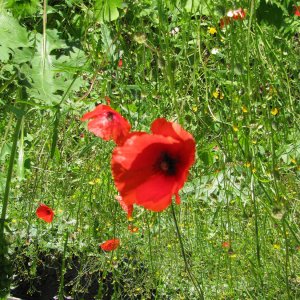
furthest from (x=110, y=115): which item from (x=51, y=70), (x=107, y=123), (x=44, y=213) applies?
(x=44, y=213)

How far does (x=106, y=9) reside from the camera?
1.02 m

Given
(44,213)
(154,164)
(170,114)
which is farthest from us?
(44,213)

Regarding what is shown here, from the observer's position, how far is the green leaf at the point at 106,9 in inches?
39.8

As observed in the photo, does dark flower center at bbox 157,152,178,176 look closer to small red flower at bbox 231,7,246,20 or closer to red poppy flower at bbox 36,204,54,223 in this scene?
small red flower at bbox 231,7,246,20

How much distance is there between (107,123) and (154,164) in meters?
0.18

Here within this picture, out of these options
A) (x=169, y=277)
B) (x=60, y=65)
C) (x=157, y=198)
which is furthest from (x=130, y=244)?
(x=157, y=198)

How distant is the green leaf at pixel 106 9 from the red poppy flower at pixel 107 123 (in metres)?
0.19

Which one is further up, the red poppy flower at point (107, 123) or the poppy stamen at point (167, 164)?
the poppy stamen at point (167, 164)

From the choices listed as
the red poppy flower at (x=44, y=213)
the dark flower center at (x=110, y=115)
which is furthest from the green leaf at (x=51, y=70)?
the red poppy flower at (x=44, y=213)

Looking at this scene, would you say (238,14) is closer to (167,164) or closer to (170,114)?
(170,114)

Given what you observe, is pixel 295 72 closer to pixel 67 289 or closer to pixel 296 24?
pixel 296 24

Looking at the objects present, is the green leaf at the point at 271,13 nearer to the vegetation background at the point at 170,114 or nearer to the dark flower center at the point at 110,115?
the vegetation background at the point at 170,114

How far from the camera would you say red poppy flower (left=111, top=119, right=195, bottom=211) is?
0.65 metres

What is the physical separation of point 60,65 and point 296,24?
45 cm
